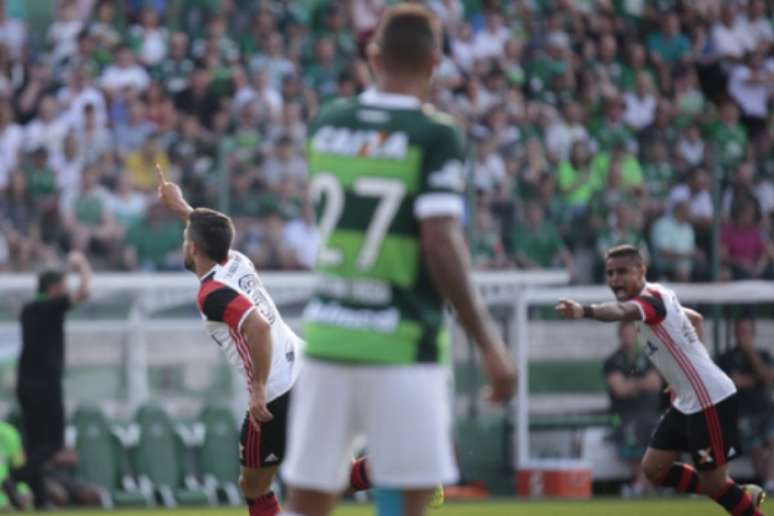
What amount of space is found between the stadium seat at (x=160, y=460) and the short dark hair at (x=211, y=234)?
26.7 ft

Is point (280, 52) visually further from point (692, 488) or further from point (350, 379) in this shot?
point (350, 379)

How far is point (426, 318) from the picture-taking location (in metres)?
5.99

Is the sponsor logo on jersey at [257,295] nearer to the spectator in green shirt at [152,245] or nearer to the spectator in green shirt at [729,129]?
the spectator in green shirt at [152,245]

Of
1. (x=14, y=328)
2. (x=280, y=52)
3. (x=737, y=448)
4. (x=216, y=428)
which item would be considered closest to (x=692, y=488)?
(x=737, y=448)

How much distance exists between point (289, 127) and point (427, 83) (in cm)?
1269

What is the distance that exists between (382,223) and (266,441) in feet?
11.7

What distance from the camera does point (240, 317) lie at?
8609 mm

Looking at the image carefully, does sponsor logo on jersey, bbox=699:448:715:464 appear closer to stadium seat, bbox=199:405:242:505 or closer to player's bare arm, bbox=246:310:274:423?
player's bare arm, bbox=246:310:274:423

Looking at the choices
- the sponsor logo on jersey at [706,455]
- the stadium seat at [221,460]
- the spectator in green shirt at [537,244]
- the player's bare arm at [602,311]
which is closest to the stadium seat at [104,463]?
the stadium seat at [221,460]

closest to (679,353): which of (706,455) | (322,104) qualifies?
(706,455)

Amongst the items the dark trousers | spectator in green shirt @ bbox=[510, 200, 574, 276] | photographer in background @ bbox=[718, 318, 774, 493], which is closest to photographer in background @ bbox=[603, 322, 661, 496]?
photographer in background @ bbox=[718, 318, 774, 493]

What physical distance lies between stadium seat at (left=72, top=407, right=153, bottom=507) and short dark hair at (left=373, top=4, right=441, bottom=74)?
443 inches

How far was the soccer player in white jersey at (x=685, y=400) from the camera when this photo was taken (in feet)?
34.2

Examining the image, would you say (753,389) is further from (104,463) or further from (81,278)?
(81,278)
